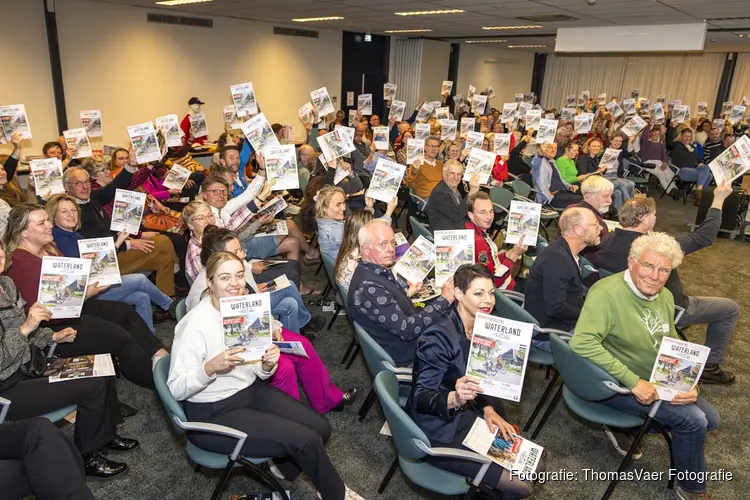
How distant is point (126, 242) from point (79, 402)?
213cm

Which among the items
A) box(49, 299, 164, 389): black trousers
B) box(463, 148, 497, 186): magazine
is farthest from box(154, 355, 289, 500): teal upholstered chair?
box(463, 148, 497, 186): magazine

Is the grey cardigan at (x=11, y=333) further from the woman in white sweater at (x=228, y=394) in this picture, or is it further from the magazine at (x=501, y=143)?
the magazine at (x=501, y=143)

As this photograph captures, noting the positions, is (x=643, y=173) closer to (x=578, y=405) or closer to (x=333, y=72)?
(x=333, y=72)

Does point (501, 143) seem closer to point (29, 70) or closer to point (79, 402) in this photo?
point (79, 402)

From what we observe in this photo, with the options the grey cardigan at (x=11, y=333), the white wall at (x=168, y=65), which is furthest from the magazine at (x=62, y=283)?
the white wall at (x=168, y=65)

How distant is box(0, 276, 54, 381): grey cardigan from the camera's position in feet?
8.49

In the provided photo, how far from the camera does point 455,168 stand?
530cm

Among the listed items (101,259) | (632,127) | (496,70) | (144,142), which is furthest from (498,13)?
(496,70)

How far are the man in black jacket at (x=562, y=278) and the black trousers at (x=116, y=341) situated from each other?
2574 millimetres

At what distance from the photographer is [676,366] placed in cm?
258

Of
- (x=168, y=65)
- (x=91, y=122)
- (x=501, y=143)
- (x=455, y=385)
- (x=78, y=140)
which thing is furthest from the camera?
(x=168, y=65)

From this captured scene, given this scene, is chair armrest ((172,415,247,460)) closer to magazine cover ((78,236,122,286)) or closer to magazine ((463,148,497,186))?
magazine cover ((78,236,122,286))

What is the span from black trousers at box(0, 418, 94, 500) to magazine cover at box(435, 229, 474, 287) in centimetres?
226

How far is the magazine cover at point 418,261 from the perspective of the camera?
3527 millimetres
